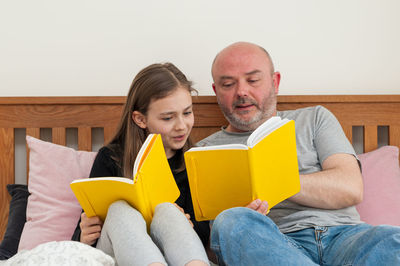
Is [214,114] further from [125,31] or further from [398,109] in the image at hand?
[398,109]

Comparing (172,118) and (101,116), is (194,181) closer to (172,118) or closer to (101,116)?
(172,118)

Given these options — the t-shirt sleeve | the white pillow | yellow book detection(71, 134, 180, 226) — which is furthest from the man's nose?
the white pillow

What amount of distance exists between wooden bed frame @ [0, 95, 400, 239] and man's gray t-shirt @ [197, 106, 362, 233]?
0.52 feet

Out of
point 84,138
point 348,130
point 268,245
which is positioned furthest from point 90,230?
point 348,130

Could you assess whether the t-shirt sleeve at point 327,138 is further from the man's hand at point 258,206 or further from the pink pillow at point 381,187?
the man's hand at point 258,206

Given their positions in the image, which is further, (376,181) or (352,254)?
(376,181)

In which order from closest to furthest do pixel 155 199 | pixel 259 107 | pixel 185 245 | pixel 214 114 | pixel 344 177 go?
1. pixel 185 245
2. pixel 155 199
3. pixel 344 177
4. pixel 259 107
5. pixel 214 114

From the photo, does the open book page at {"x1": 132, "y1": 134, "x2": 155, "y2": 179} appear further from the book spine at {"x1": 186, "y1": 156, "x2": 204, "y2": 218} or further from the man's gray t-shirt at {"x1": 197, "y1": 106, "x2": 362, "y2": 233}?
the man's gray t-shirt at {"x1": 197, "y1": 106, "x2": 362, "y2": 233}

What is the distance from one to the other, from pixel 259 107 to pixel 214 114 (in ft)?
0.86

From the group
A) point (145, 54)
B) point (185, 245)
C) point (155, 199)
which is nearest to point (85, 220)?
point (155, 199)

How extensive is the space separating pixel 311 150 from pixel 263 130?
41 centimetres

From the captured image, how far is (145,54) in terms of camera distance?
170 cm

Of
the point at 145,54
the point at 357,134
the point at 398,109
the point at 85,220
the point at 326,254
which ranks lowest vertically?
the point at 326,254

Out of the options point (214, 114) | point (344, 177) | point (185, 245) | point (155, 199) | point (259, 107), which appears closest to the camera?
point (185, 245)
